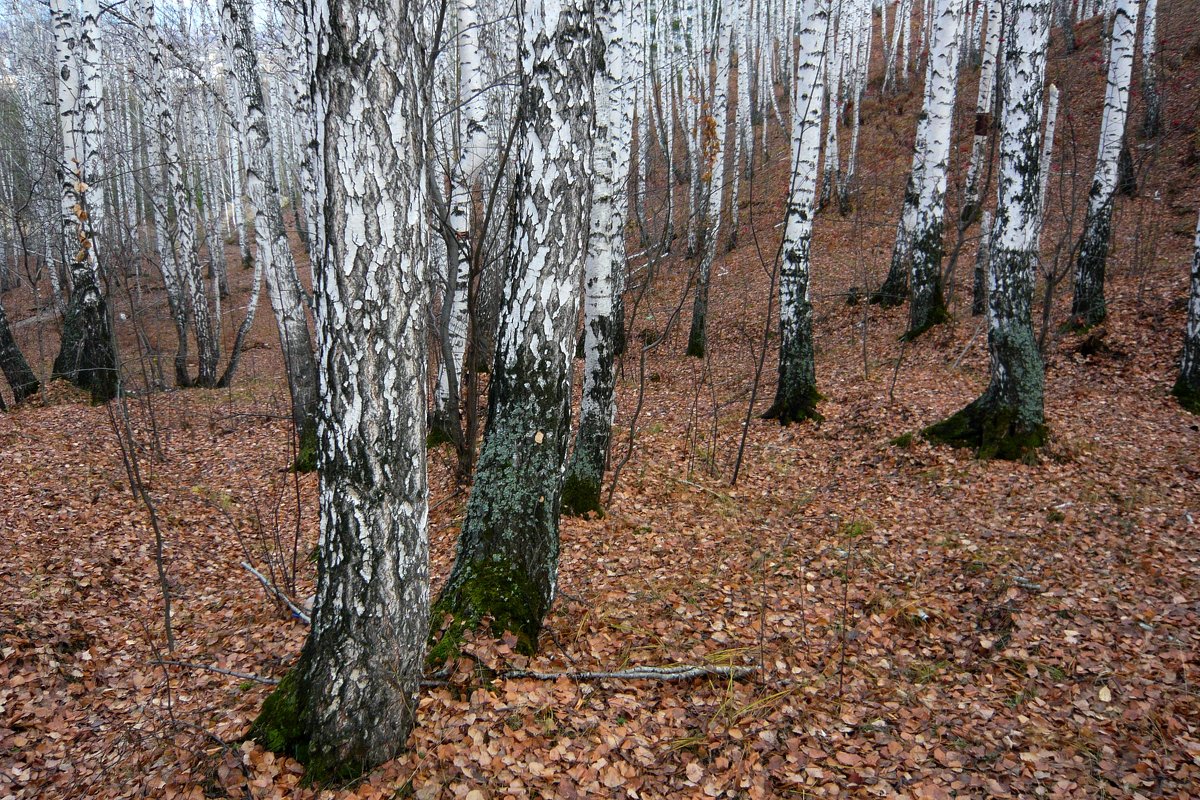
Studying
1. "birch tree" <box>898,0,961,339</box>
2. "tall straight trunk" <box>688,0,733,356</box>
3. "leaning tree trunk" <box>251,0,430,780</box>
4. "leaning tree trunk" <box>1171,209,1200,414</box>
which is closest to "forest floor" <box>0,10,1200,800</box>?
"leaning tree trunk" <box>1171,209,1200,414</box>

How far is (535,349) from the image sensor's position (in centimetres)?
368

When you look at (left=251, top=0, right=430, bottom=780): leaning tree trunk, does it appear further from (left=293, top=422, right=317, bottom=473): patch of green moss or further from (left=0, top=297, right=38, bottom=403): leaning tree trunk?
(left=0, top=297, right=38, bottom=403): leaning tree trunk

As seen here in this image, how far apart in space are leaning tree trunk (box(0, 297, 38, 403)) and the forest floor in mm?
336

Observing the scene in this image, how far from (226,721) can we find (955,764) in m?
3.54

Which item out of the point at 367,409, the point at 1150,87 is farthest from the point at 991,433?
the point at 1150,87

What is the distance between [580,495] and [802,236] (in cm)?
418

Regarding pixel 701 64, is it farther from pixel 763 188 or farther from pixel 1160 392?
pixel 1160 392

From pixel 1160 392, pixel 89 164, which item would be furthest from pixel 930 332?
pixel 89 164

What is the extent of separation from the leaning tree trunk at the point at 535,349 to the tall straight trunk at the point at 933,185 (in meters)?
8.79

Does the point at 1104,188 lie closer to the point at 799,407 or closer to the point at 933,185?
the point at 933,185

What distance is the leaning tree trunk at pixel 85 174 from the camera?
29.0ft

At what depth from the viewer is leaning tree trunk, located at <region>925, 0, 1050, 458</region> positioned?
6.32 metres

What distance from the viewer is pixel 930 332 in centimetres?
1081

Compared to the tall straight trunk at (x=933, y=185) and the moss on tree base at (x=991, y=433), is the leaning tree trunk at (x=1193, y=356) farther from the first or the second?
the tall straight trunk at (x=933, y=185)
